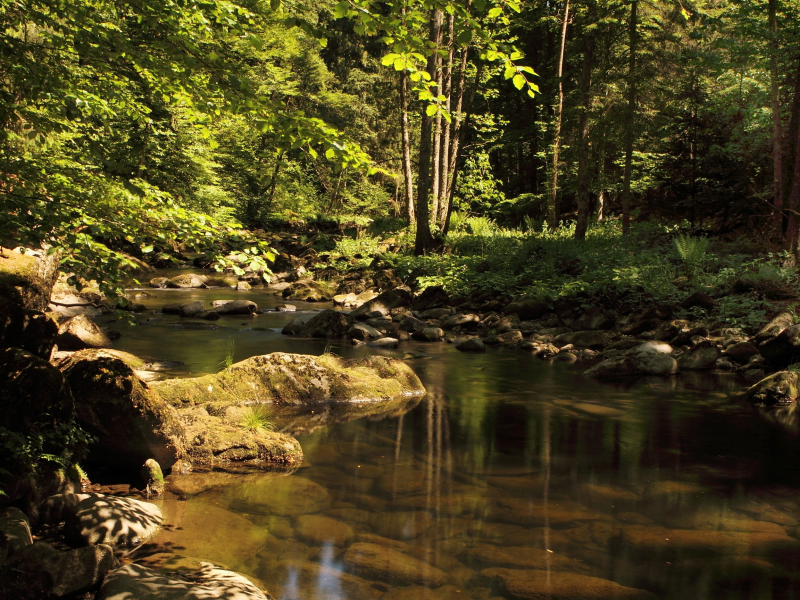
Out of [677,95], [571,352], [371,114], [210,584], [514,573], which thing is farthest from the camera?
[371,114]

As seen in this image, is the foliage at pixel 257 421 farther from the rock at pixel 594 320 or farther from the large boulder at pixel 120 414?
the rock at pixel 594 320

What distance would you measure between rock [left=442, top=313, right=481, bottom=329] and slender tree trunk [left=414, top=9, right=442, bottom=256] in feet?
19.2

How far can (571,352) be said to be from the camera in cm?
1218

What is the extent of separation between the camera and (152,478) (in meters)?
4.99

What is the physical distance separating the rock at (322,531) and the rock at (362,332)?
8.37m

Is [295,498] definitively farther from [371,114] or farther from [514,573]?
[371,114]

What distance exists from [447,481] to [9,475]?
3534 mm

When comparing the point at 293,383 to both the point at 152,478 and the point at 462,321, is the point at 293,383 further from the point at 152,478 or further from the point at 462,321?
the point at 462,321

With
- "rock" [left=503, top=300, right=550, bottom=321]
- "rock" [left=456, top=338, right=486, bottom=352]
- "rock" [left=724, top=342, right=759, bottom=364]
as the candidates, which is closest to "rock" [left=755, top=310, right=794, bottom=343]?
"rock" [left=724, top=342, right=759, bottom=364]

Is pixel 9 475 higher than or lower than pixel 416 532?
higher

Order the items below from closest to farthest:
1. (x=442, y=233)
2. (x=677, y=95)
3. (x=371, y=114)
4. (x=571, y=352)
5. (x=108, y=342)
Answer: (x=108, y=342)
(x=571, y=352)
(x=677, y=95)
(x=442, y=233)
(x=371, y=114)

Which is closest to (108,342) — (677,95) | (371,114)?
(677,95)

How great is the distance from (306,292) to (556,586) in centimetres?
1675

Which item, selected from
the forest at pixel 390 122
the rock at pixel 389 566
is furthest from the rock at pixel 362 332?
the rock at pixel 389 566
